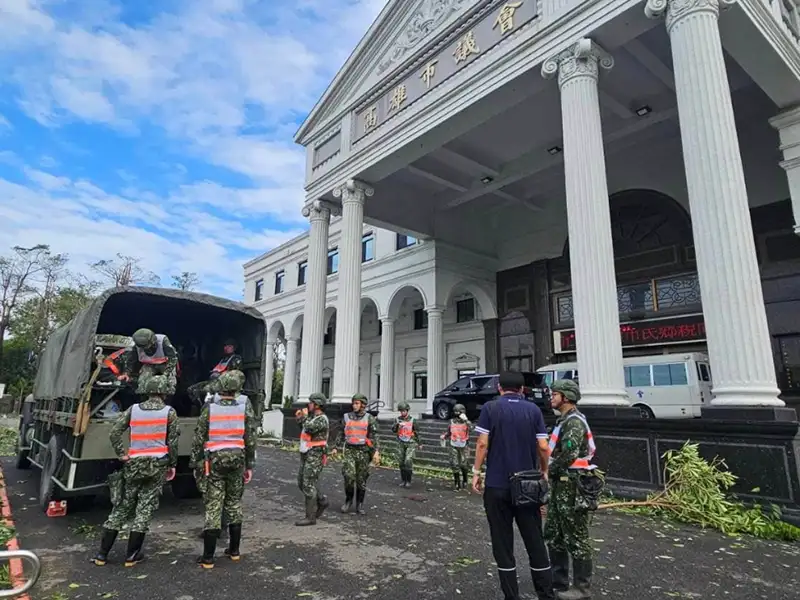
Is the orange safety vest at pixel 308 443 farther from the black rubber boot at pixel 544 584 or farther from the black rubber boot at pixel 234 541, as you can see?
the black rubber boot at pixel 544 584

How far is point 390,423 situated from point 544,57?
11.2 metres

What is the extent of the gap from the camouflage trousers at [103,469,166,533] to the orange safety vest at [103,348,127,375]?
2.09 meters

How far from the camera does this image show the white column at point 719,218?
23.5 ft

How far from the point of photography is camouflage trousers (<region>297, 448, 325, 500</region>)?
5965mm

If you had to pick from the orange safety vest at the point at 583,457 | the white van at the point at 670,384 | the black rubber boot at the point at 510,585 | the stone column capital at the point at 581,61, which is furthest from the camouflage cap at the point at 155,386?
the white van at the point at 670,384

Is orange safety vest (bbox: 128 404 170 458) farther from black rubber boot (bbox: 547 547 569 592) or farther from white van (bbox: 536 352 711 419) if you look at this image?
white van (bbox: 536 352 711 419)

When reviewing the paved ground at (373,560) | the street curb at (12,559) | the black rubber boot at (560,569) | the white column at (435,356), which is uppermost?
the white column at (435,356)

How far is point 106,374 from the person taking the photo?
246 inches

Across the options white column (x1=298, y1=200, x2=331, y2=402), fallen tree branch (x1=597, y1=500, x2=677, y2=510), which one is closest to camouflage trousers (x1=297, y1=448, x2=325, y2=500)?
fallen tree branch (x1=597, y1=500, x2=677, y2=510)

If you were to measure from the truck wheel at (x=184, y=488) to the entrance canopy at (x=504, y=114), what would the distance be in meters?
10.1


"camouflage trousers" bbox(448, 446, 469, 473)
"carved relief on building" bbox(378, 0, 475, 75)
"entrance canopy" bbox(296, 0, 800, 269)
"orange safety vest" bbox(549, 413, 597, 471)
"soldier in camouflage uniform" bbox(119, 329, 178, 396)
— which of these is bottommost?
"camouflage trousers" bbox(448, 446, 469, 473)

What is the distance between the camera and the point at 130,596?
364 centimetres

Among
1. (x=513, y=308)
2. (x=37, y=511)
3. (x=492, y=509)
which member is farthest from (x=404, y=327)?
(x=492, y=509)

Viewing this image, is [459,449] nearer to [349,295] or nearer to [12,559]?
[12,559]
